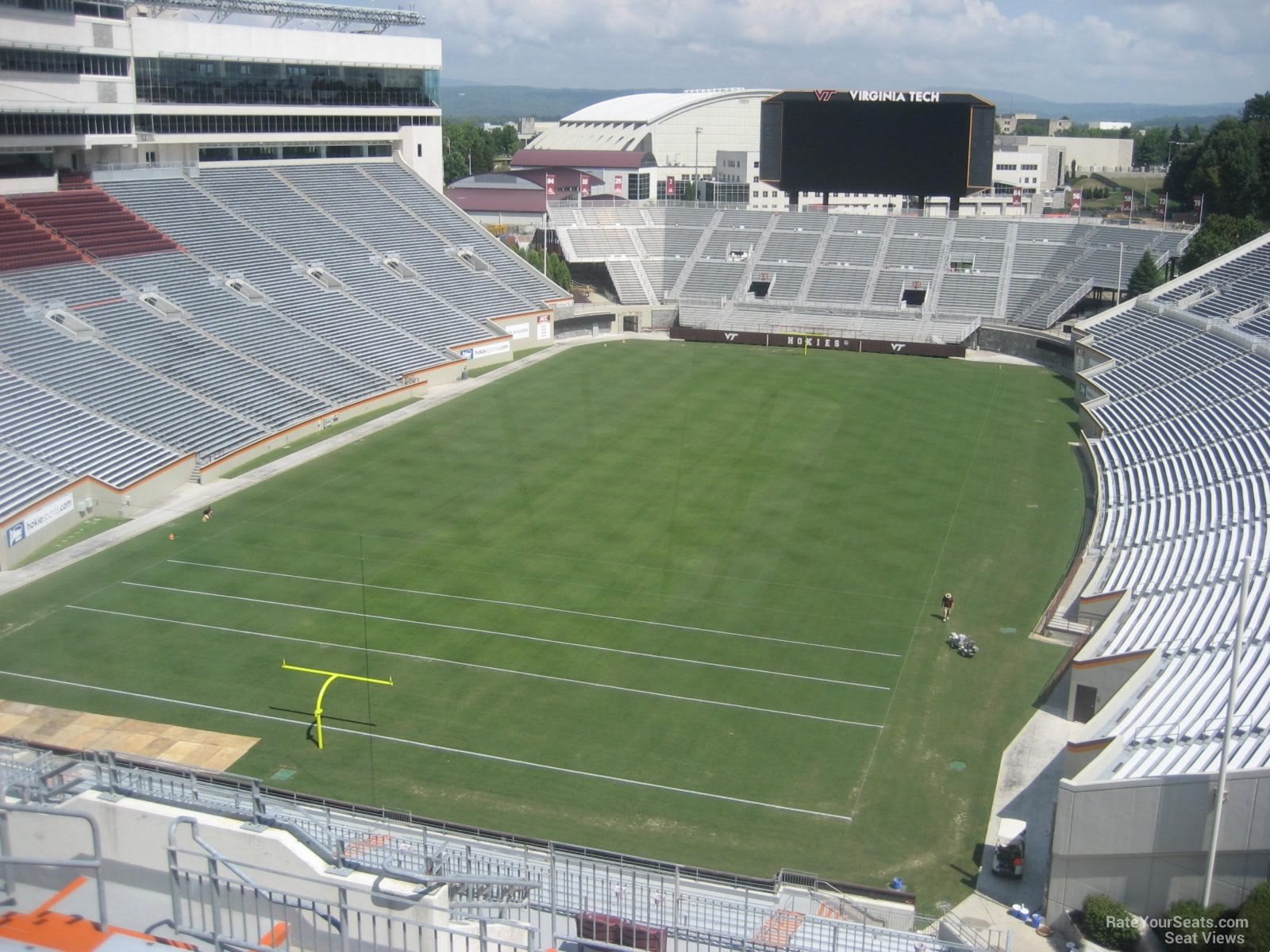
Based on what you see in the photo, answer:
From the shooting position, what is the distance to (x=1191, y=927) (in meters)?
14.0

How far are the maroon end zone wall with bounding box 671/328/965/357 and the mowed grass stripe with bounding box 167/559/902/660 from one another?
105ft

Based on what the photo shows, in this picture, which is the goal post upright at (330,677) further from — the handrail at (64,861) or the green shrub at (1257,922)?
the green shrub at (1257,922)

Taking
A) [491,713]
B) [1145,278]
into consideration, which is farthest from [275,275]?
[1145,278]

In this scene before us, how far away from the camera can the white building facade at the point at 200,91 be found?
4344 centimetres

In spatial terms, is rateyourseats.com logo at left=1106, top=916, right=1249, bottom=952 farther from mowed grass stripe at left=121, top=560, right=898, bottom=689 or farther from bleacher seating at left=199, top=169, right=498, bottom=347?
bleacher seating at left=199, top=169, right=498, bottom=347

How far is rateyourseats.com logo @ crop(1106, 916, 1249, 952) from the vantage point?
13.5 meters

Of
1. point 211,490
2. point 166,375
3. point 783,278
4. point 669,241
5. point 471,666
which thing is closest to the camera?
point 471,666

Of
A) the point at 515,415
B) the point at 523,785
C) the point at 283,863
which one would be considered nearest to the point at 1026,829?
the point at 523,785

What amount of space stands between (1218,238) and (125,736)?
168 ft

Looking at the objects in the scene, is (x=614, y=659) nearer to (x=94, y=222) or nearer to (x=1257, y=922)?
(x=1257, y=922)

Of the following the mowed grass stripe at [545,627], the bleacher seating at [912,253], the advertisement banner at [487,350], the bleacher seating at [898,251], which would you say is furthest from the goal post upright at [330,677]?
the bleacher seating at [912,253]

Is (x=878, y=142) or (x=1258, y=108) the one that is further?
(x=1258, y=108)

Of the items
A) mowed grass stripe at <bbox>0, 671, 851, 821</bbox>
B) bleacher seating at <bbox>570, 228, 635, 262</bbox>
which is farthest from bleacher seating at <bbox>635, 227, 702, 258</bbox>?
mowed grass stripe at <bbox>0, 671, 851, 821</bbox>

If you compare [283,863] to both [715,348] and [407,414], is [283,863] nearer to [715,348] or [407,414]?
[407,414]
